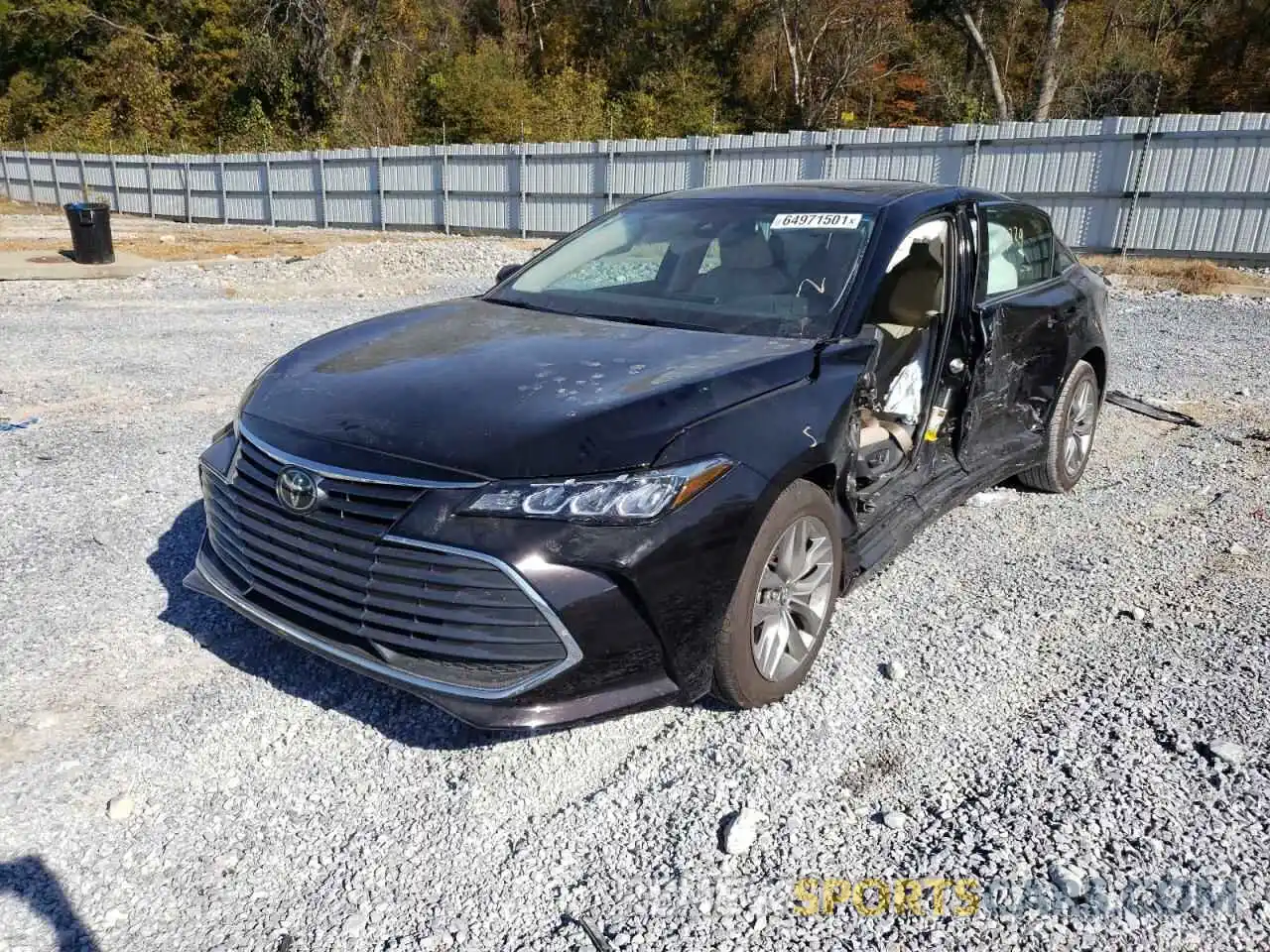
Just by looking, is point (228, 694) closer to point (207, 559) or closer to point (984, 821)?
point (207, 559)

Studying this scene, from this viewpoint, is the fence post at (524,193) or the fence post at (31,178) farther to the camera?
the fence post at (31,178)

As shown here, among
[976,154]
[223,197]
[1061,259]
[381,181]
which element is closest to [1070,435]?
[1061,259]

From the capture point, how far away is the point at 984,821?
97.7 inches

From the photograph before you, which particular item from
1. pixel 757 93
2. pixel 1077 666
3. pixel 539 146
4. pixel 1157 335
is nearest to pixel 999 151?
pixel 1157 335

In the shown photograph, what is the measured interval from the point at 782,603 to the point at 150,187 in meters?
33.1

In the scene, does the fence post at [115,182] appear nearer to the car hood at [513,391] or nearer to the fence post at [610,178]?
the fence post at [610,178]

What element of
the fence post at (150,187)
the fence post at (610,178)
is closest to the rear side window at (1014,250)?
the fence post at (610,178)

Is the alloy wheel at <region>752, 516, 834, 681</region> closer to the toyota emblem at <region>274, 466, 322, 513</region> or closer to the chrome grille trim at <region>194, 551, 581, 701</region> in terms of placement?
the chrome grille trim at <region>194, 551, 581, 701</region>

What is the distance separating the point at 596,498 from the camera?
243 centimetres

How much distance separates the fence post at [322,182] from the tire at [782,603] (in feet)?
83.2

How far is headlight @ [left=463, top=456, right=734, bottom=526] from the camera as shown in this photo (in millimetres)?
2387

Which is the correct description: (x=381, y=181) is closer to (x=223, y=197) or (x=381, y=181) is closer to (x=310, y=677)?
(x=223, y=197)

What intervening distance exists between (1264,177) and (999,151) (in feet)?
13.5

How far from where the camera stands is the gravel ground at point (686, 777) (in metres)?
2.18
